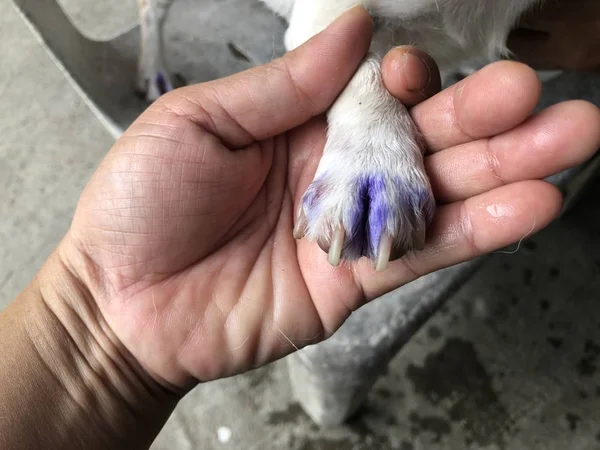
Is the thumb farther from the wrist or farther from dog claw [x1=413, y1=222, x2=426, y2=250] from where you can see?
the wrist

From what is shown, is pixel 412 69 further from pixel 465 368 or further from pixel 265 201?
pixel 465 368

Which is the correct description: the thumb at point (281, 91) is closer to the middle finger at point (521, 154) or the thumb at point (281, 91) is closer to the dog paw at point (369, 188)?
the dog paw at point (369, 188)

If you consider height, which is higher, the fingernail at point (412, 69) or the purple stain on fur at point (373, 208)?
the fingernail at point (412, 69)

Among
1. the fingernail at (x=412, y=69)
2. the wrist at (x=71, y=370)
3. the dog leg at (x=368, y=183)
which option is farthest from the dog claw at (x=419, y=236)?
A: the wrist at (x=71, y=370)

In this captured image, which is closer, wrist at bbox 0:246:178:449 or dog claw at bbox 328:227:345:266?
dog claw at bbox 328:227:345:266

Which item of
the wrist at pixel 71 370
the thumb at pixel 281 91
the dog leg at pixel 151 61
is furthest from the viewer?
the dog leg at pixel 151 61

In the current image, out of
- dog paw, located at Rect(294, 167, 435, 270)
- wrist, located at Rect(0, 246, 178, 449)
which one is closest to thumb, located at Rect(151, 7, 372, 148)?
dog paw, located at Rect(294, 167, 435, 270)

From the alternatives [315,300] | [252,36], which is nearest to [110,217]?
[315,300]
